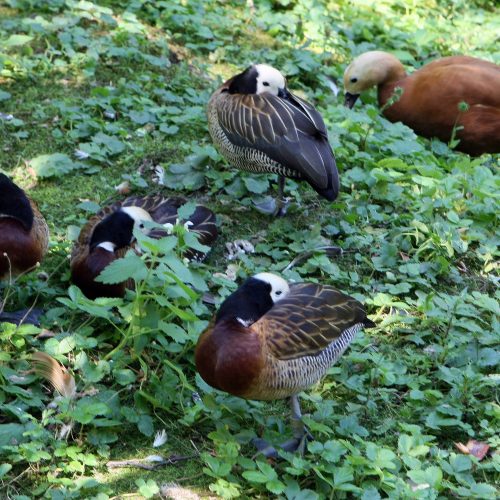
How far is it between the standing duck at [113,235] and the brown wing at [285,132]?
0.58 meters

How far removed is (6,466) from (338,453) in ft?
4.07

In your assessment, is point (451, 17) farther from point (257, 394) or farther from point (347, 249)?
point (257, 394)

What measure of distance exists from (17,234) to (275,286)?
4.41 feet

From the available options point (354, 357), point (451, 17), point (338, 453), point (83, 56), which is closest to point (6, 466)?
point (338, 453)

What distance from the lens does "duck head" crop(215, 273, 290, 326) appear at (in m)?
3.68

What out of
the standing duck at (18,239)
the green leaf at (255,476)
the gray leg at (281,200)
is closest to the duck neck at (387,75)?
the gray leg at (281,200)

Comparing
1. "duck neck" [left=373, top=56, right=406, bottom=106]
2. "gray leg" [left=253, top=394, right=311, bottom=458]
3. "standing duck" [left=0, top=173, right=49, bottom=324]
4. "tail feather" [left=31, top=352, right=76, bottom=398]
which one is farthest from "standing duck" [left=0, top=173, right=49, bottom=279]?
"duck neck" [left=373, top=56, right=406, bottom=106]

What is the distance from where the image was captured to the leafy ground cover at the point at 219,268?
11.8 ft

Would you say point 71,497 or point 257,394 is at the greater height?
point 257,394

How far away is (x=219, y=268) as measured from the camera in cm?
507

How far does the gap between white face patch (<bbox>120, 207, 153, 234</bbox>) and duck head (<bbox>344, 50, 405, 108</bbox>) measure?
301cm

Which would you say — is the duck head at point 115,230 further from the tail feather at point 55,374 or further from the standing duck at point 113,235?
the tail feather at point 55,374

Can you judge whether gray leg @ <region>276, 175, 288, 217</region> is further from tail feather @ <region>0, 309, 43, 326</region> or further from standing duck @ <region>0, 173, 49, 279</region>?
tail feather @ <region>0, 309, 43, 326</region>

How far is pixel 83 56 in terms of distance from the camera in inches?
272
